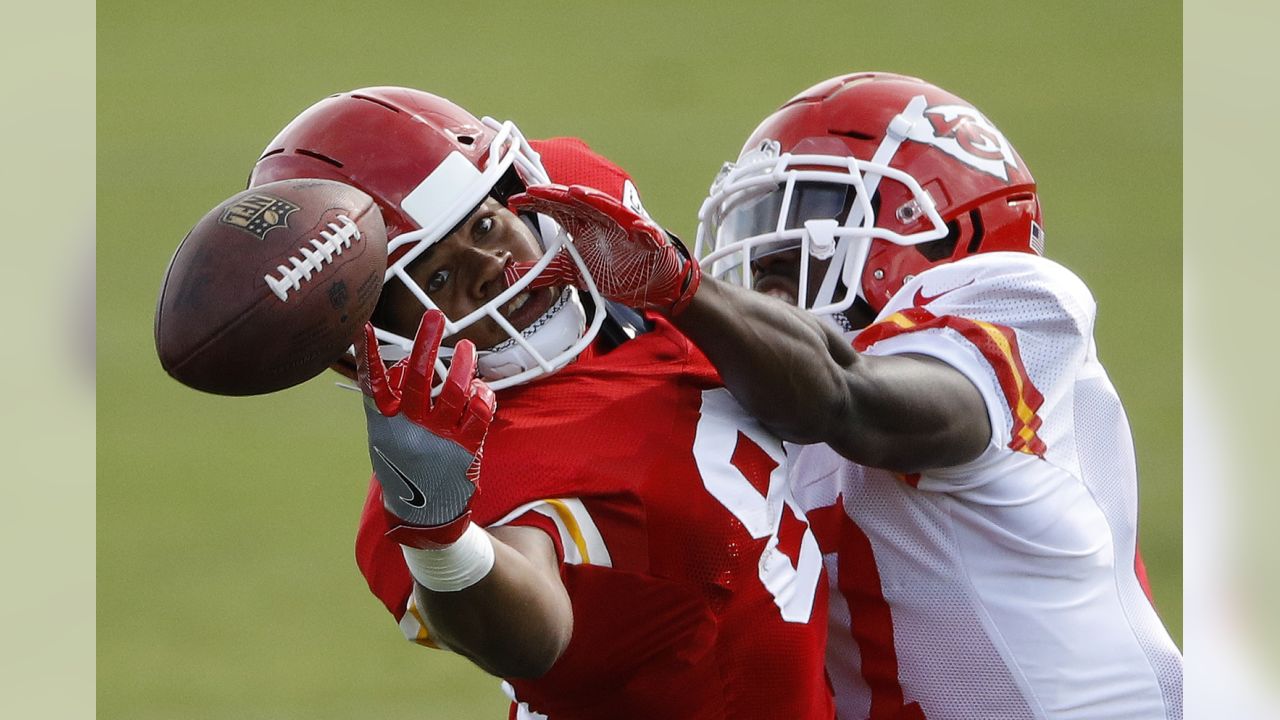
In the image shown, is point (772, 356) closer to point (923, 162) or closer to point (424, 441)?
point (424, 441)

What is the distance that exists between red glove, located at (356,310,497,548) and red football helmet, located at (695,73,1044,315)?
91cm

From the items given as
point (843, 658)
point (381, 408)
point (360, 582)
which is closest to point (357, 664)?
point (360, 582)

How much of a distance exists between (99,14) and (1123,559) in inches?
285

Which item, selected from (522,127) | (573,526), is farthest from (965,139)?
(522,127)

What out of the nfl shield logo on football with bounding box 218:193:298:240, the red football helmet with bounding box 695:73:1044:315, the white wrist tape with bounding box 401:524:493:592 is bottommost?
the white wrist tape with bounding box 401:524:493:592

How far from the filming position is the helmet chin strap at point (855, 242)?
2301 mm

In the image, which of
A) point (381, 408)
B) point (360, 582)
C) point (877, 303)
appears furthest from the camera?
point (360, 582)

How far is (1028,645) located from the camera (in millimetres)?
2109

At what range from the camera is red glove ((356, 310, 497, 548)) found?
4.83 ft

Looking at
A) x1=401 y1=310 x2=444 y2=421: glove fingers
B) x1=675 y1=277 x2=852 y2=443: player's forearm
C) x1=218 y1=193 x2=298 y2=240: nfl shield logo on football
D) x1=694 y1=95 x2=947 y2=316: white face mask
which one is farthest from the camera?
x1=694 y1=95 x2=947 y2=316: white face mask

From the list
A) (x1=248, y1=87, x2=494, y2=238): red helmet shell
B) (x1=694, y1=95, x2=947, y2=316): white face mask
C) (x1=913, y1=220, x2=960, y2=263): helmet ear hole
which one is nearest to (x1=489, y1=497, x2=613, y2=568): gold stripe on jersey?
(x1=248, y1=87, x2=494, y2=238): red helmet shell

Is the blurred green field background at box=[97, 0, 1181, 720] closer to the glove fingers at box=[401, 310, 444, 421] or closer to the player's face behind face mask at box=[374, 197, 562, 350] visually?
the player's face behind face mask at box=[374, 197, 562, 350]

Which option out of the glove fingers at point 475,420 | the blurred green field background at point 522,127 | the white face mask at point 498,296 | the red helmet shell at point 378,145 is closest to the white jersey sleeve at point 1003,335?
the white face mask at point 498,296

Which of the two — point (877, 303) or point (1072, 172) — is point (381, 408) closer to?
point (877, 303)
